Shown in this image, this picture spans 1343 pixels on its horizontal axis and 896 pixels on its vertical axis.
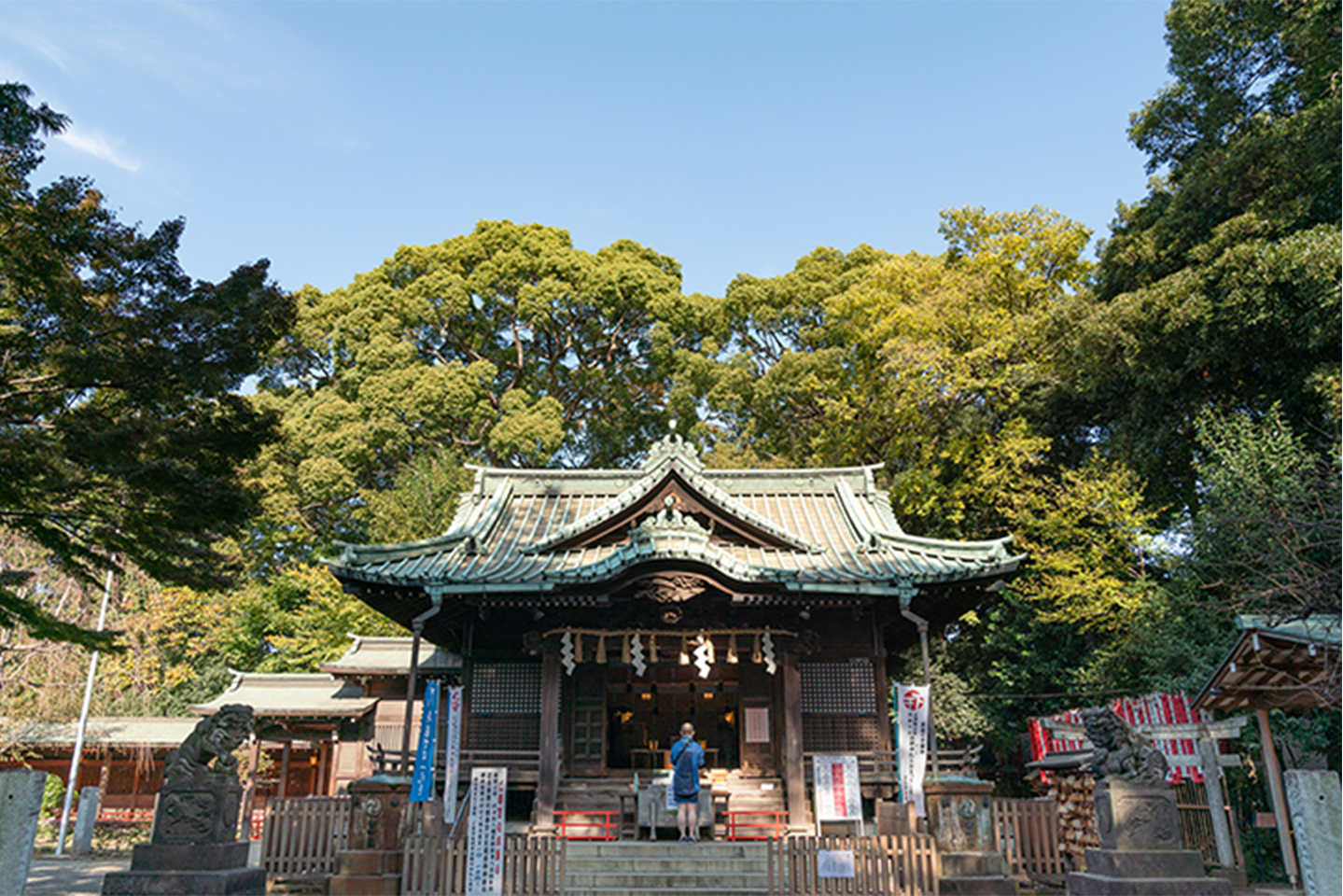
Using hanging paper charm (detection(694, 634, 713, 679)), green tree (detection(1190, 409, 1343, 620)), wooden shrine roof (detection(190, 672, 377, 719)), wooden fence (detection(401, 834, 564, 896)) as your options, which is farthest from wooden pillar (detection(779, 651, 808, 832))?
wooden shrine roof (detection(190, 672, 377, 719))

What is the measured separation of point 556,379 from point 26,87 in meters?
25.3

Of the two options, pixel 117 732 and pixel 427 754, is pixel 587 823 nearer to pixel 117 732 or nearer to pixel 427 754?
pixel 427 754

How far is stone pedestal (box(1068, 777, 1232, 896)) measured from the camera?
770cm

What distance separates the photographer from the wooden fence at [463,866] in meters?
9.59

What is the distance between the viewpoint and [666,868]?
11742 mm

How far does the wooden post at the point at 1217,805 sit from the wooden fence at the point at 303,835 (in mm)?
12387

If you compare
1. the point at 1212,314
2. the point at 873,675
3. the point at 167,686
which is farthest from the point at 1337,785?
the point at 167,686

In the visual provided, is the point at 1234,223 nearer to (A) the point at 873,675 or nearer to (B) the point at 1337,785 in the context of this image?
(A) the point at 873,675

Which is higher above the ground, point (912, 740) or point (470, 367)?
point (470, 367)

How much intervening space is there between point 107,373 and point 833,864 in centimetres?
1010

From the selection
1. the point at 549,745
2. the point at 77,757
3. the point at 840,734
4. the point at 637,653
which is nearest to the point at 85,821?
the point at 77,757

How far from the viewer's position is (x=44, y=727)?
24172 mm

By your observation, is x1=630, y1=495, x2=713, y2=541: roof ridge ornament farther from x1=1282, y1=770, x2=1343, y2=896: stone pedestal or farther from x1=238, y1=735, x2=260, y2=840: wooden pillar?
x1=238, y1=735, x2=260, y2=840: wooden pillar

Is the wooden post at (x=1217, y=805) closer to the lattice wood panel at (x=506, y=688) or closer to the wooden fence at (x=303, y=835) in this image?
the lattice wood panel at (x=506, y=688)
